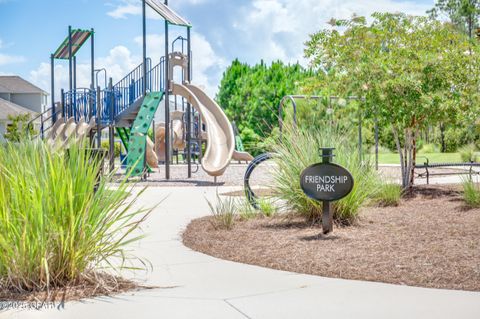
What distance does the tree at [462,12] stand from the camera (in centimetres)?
4778

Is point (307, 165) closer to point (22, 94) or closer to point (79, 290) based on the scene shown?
point (79, 290)

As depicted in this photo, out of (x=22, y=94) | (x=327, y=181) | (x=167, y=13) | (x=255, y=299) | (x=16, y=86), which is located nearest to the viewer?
(x=255, y=299)

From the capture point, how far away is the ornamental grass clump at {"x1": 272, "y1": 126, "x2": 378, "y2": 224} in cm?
769

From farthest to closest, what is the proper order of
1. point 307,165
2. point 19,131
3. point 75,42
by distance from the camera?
point 75,42 → point 307,165 → point 19,131

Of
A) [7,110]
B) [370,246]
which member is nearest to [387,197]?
[370,246]

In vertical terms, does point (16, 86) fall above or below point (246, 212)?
above

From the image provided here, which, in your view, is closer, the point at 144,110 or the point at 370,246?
the point at 370,246

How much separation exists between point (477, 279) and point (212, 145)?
1280 cm

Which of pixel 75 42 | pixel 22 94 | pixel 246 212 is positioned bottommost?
pixel 246 212

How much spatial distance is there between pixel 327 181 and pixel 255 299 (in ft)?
8.69

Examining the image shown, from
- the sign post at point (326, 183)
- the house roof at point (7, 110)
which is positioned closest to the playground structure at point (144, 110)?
the sign post at point (326, 183)

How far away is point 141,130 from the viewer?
61.9 feet

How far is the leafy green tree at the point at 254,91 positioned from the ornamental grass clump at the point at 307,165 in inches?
1240

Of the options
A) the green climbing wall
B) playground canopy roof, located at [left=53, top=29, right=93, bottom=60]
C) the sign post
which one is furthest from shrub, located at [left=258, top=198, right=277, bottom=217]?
playground canopy roof, located at [left=53, top=29, right=93, bottom=60]
